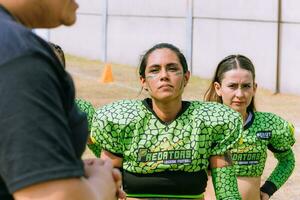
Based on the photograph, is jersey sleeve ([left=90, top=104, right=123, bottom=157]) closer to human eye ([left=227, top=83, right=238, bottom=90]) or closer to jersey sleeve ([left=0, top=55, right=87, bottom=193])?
human eye ([left=227, top=83, right=238, bottom=90])

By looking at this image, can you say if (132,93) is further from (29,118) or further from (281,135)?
(29,118)

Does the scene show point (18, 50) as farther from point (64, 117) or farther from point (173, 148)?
point (173, 148)

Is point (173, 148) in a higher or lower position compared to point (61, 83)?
lower

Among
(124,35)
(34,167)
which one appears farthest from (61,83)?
(124,35)

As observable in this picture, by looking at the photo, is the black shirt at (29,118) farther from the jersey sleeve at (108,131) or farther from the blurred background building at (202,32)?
the blurred background building at (202,32)

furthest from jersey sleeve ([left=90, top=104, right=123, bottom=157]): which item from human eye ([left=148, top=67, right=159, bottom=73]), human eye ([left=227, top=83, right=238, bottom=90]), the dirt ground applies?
the dirt ground

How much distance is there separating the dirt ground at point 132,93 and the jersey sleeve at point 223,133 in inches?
159

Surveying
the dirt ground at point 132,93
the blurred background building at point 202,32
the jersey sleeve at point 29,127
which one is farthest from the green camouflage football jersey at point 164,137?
the blurred background building at point 202,32

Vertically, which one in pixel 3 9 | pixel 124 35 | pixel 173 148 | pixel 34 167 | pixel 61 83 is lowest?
pixel 124 35

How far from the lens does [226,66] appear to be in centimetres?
613

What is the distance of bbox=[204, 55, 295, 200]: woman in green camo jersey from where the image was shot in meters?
5.69

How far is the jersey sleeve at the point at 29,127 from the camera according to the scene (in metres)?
1.83

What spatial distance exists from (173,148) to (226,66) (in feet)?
5.19

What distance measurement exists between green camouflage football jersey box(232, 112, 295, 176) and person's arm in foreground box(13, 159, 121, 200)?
344 cm
